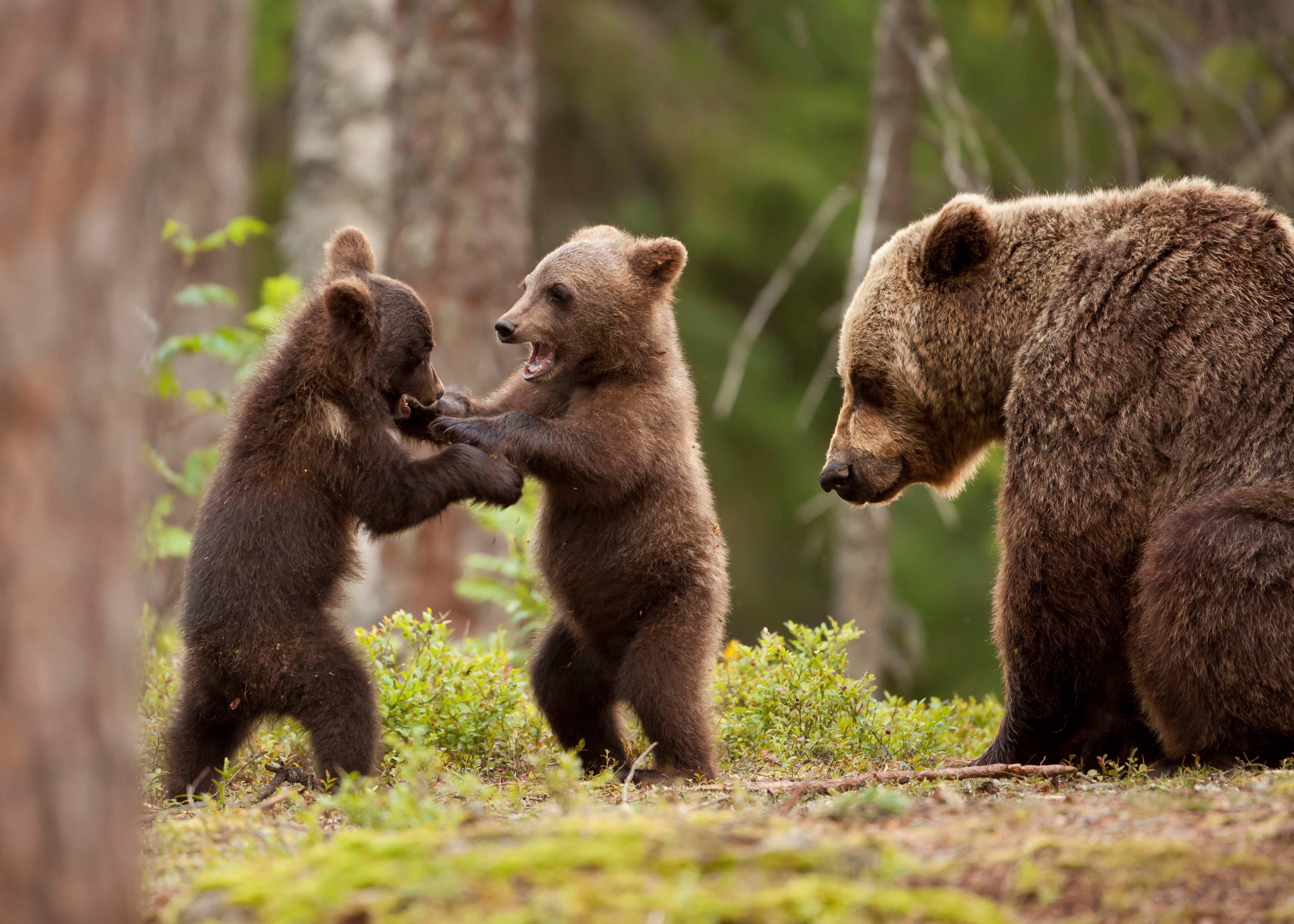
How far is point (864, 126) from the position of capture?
16391 millimetres

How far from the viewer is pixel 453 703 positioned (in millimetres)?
5762

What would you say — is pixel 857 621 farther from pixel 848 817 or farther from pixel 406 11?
pixel 848 817

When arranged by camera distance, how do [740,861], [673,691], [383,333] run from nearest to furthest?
[740,861] → [673,691] → [383,333]

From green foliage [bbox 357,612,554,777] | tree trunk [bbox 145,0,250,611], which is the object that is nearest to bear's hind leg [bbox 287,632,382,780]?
green foliage [bbox 357,612,554,777]

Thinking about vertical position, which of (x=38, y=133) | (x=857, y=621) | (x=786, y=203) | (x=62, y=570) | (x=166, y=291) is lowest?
(x=857, y=621)

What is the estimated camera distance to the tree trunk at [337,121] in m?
15.2

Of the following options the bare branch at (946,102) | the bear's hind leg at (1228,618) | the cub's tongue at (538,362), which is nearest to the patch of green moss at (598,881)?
the bear's hind leg at (1228,618)

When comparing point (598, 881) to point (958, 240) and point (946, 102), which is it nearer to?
point (958, 240)

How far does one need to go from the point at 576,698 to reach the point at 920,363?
7.00 ft

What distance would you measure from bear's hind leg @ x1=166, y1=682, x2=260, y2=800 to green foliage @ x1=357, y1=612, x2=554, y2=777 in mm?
623

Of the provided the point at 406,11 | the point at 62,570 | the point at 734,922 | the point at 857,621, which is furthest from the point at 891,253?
the point at 406,11

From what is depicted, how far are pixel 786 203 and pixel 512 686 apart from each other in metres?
11.9

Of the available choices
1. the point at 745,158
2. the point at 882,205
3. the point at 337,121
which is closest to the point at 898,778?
the point at 882,205

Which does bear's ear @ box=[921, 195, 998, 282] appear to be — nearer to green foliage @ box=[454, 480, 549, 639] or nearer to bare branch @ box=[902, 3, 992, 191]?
green foliage @ box=[454, 480, 549, 639]
